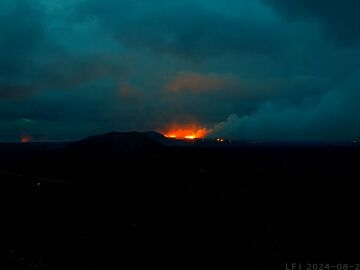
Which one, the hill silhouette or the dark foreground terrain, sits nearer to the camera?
the dark foreground terrain

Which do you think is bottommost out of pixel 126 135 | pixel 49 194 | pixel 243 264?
pixel 243 264

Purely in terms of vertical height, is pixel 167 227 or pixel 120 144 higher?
pixel 120 144

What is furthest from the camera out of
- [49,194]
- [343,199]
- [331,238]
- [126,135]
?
[126,135]

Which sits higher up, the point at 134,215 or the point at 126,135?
the point at 126,135

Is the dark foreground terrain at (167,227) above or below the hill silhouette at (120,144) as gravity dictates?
below

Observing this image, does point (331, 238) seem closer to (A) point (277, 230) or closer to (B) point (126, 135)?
(A) point (277, 230)

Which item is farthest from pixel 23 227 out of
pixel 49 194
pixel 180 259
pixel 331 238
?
pixel 331 238

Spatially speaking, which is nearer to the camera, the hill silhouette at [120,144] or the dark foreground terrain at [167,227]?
the dark foreground terrain at [167,227]

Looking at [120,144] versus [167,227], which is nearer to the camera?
[167,227]

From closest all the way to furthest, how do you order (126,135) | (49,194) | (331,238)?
(331,238) < (49,194) < (126,135)

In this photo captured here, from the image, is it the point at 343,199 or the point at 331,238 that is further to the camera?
the point at 343,199

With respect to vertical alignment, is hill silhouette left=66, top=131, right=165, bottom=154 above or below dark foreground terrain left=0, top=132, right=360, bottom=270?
above
